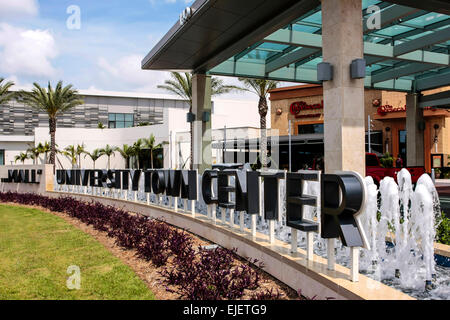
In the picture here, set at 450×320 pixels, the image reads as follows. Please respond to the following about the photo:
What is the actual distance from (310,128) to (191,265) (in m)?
37.0

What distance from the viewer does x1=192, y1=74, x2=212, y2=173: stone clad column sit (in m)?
16.0

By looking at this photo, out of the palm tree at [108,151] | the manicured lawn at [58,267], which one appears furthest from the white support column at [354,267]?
the palm tree at [108,151]

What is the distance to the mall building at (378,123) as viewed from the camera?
33.8 meters

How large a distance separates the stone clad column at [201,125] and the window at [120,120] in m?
51.3

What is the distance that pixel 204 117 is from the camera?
52.6 ft

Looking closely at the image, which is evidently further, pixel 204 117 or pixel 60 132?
pixel 60 132

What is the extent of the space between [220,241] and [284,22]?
603 centimetres

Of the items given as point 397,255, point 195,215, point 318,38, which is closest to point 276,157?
point 318,38

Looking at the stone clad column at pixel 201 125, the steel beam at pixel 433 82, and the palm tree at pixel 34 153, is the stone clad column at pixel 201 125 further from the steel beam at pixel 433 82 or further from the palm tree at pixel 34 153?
the palm tree at pixel 34 153

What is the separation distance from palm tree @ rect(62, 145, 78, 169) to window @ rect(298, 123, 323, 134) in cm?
2688

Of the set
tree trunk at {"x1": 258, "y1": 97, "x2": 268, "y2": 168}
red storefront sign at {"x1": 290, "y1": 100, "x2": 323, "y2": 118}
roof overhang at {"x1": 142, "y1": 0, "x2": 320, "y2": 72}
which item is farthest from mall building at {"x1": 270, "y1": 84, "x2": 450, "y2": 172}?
roof overhang at {"x1": 142, "y1": 0, "x2": 320, "y2": 72}

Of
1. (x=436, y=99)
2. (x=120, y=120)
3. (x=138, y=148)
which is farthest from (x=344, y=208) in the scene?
(x=120, y=120)
